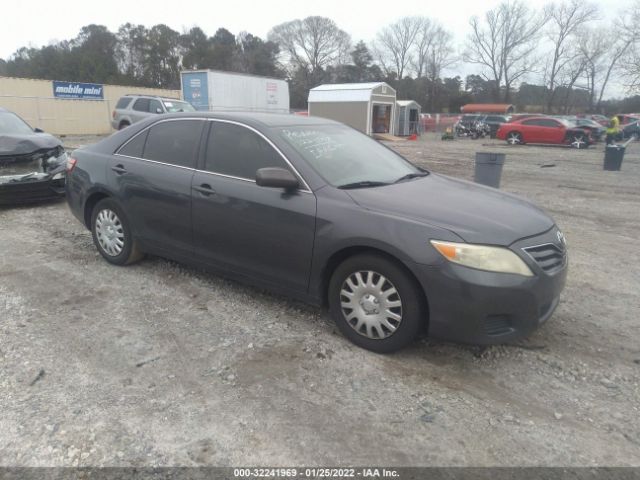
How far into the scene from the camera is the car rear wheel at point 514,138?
2555cm

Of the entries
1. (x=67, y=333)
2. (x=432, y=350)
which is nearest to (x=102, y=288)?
(x=67, y=333)

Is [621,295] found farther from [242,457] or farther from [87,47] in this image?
[87,47]

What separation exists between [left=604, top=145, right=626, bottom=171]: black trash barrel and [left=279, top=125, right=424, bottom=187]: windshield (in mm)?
13348

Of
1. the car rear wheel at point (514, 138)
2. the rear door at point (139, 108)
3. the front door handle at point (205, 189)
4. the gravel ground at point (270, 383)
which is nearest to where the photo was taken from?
the gravel ground at point (270, 383)

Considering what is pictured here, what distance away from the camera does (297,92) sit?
224 ft

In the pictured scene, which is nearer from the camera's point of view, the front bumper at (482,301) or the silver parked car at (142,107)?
the front bumper at (482,301)

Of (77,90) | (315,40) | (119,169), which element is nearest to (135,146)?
(119,169)

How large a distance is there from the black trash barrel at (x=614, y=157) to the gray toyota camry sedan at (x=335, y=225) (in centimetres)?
1334

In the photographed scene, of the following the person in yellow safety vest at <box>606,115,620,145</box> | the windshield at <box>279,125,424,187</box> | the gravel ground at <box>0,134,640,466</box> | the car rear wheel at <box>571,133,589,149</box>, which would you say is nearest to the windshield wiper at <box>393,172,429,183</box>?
the windshield at <box>279,125,424,187</box>

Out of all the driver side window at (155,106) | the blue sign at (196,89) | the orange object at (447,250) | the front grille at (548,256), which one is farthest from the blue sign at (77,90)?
the front grille at (548,256)

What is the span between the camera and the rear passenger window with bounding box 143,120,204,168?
13.7 feet

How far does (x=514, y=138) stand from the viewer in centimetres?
2583

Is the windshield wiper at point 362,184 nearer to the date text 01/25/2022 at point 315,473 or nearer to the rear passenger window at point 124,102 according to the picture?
the date text 01/25/2022 at point 315,473

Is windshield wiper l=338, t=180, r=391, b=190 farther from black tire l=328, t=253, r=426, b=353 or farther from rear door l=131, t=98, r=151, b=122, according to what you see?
rear door l=131, t=98, r=151, b=122
